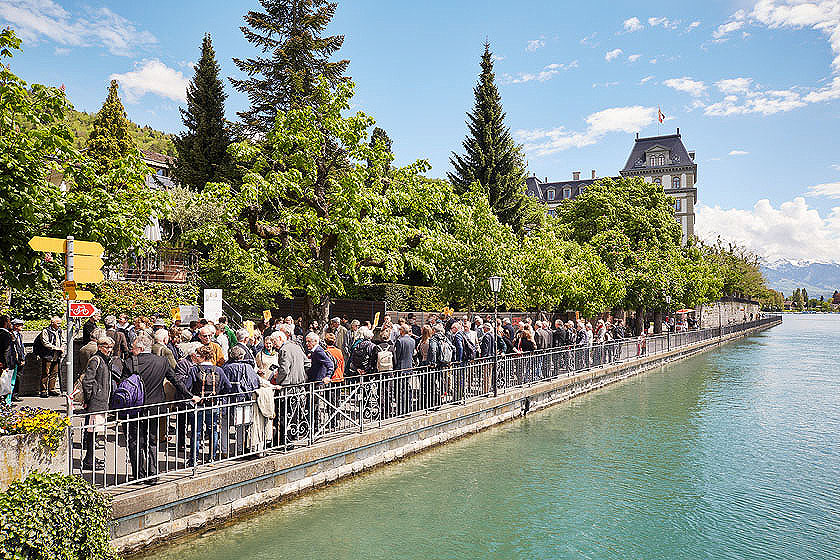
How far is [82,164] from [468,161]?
31.3 m

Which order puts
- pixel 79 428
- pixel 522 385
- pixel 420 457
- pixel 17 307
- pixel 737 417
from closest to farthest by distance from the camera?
pixel 79 428
pixel 420 457
pixel 17 307
pixel 522 385
pixel 737 417

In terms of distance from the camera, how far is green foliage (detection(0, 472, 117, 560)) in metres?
5.83

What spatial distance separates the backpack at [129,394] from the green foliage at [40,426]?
44.6 inches

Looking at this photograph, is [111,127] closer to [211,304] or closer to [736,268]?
[211,304]

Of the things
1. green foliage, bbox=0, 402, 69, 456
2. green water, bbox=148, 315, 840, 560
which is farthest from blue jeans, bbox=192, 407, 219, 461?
green foliage, bbox=0, 402, 69, 456

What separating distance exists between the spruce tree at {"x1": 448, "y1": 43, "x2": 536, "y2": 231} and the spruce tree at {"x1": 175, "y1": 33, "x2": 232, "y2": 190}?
45.8 feet

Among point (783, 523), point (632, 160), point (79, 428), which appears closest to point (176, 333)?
point (79, 428)

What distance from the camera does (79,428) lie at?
7.62 meters

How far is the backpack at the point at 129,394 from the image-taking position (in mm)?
8297

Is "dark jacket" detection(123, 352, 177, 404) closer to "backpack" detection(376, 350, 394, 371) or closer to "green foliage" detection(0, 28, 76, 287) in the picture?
"green foliage" detection(0, 28, 76, 287)

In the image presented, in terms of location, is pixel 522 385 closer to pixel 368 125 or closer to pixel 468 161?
pixel 368 125

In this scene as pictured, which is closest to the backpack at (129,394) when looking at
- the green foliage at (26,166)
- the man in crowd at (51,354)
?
the green foliage at (26,166)

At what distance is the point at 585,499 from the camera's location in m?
11.3

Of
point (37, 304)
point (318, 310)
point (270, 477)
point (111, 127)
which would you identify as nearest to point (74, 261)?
point (270, 477)
